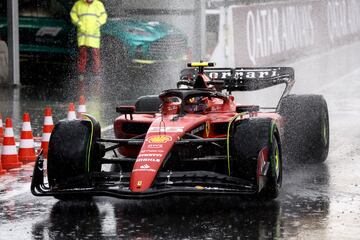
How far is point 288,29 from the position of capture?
28.3 metres

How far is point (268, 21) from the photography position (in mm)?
26469

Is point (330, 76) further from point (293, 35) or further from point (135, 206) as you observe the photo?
point (135, 206)

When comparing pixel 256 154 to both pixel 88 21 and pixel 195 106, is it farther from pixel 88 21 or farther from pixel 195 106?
pixel 88 21

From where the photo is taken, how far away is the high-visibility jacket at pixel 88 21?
25438 millimetres

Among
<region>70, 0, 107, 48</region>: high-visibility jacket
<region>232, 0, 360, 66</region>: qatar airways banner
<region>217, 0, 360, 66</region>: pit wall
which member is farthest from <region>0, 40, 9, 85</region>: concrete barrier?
<region>232, 0, 360, 66</region>: qatar airways banner

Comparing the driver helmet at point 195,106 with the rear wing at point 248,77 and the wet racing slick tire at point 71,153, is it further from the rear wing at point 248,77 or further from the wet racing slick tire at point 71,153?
the rear wing at point 248,77

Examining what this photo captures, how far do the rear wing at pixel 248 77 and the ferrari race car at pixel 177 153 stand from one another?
86 cm

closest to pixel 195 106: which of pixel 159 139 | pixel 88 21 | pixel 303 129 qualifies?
pixel 159 139

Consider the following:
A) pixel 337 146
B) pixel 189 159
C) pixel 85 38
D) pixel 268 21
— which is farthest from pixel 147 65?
pixel 189 159

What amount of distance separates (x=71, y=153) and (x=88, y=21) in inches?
614

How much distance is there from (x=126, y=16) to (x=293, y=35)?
4894 millimetres

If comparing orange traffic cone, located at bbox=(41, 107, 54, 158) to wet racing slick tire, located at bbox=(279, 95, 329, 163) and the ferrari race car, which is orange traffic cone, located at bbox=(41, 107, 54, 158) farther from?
wet racing slick tire, located at bbox=(279, 95, 329, 163)

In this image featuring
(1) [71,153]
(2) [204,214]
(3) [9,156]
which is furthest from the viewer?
(3) [9,156]

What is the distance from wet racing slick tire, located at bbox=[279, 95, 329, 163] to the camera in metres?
12.5
